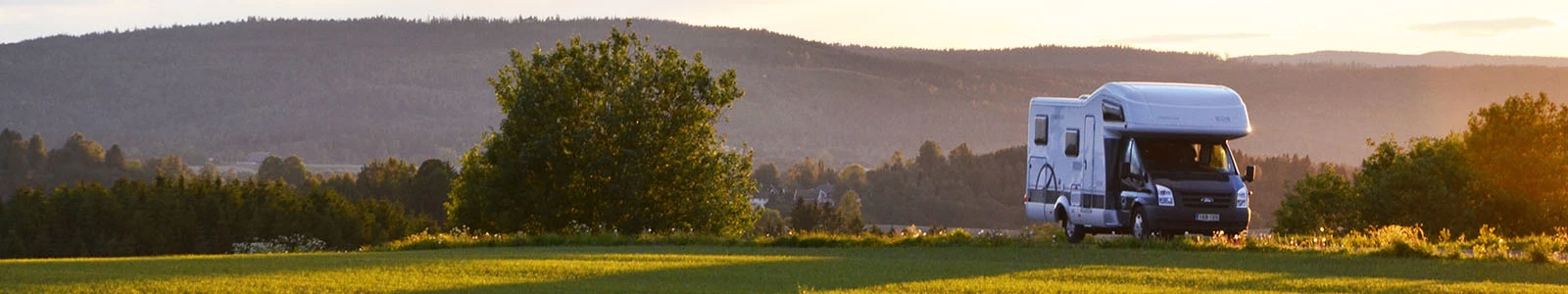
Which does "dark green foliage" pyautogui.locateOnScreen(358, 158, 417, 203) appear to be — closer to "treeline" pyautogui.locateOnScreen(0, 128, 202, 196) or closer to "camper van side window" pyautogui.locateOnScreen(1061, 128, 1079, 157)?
"treeline" pyautogui.locateOnScreen(0, 128, 202, 196)

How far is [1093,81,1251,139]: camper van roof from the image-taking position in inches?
1098

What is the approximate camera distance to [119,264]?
19281 millimetres

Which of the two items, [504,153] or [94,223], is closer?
[504,153]

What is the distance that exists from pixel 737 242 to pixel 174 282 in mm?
11414

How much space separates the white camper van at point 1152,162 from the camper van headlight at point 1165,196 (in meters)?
0.02

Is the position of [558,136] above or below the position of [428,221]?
above

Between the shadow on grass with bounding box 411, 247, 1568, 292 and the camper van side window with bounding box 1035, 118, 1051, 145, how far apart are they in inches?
296

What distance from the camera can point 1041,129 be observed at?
31516mm

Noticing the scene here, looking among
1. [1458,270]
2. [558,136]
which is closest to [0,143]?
[558,136]

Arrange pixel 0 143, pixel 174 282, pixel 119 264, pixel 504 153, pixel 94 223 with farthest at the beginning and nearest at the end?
pixel 0 143 < pixel 94 223 < pixel 504 153 < pixel 119 264 < pixel 174 282

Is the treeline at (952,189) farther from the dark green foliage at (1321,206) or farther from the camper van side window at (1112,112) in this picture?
the camper van side window at (1112,112)

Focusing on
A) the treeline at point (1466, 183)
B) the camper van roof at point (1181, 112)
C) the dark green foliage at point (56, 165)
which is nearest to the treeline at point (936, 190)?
the dark green foliage at point (56, 165)

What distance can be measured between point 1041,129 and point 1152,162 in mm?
3177

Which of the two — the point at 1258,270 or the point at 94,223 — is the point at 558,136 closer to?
the point at 1258,270
